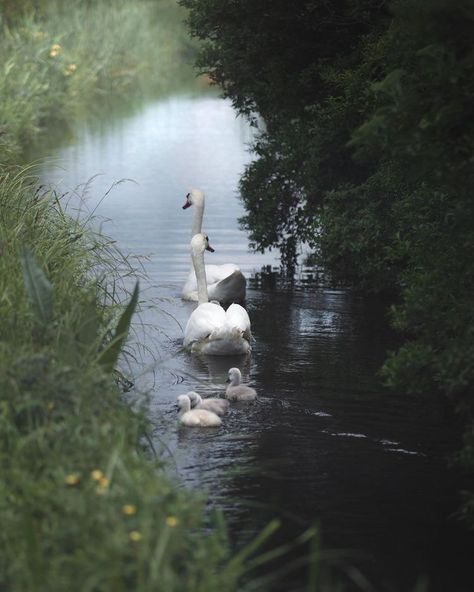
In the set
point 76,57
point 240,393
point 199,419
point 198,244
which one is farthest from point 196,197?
point 76,57

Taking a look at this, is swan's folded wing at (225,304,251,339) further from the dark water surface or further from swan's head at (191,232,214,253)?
swan's head at (191,232,214,253)

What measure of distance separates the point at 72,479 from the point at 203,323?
5.63 meters

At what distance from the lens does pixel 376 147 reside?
6859mm

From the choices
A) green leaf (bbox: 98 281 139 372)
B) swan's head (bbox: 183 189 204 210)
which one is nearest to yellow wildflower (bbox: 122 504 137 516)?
green leaf (bbox: 98 281 139 372)

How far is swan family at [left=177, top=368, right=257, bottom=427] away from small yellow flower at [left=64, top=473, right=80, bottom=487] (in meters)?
2.96

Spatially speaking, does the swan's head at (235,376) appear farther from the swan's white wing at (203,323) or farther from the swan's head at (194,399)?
the swan's white wing at (203,323)

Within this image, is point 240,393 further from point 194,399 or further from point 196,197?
point 196,197

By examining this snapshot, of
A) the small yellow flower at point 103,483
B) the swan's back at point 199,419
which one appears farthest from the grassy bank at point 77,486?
the swan's back at point 199,419

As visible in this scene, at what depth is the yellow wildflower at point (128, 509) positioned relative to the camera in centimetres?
489

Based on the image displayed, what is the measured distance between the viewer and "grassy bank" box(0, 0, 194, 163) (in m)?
24.5

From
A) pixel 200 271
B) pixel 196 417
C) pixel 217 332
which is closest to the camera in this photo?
pixel 196 417

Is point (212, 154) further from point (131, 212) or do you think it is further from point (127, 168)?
point (131, 212)

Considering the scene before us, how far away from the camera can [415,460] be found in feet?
26.1

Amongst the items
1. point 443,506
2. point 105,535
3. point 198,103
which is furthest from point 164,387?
point 198,103
